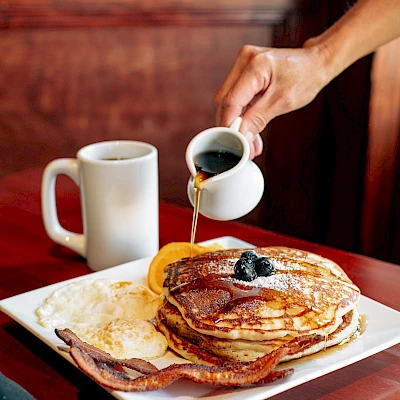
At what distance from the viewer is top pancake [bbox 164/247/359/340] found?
990 millimetres

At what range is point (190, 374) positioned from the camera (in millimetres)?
889

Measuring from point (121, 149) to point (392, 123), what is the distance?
2222mm

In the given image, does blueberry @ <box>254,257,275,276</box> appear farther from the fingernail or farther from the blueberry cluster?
the fingernail

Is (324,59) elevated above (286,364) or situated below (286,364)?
above

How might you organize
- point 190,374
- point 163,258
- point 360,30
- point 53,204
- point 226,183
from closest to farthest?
point 190,374 < point 226,183 < point 163,258 < point 53,204 < point 360,30

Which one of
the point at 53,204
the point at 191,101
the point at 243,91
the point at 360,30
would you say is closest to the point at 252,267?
the point at 243,91

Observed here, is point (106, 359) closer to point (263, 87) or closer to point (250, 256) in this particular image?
point (250, 256)

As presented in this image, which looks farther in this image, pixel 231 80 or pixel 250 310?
pixel 231 80

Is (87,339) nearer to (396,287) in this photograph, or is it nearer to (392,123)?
(396,287)

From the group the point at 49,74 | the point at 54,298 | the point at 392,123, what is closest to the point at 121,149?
the point at 54,298

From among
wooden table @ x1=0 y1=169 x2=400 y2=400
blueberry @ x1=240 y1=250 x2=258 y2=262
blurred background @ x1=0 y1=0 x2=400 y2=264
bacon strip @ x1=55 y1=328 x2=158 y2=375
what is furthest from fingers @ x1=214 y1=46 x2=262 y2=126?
blurred background @ x1=0 y1=0 x2=400 y2=264

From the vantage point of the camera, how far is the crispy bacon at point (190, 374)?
89 cm

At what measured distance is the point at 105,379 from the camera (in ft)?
2.92

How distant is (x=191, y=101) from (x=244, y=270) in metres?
2.57
